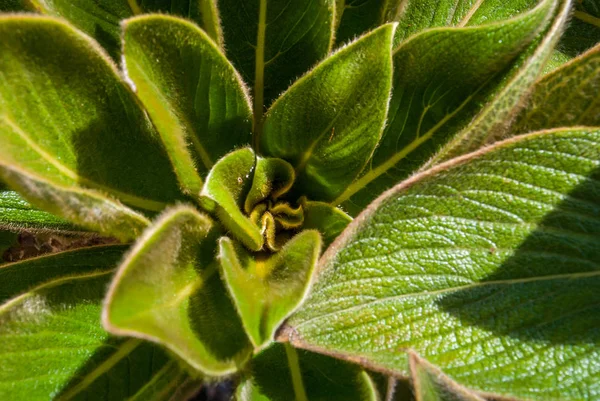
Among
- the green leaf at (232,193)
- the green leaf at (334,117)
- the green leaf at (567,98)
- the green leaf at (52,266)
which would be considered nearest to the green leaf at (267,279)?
the green leaf at (232,193)

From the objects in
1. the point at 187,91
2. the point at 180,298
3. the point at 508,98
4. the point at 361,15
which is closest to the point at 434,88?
the point at 508,98

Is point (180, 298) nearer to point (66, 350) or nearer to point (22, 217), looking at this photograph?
point (66, 350)

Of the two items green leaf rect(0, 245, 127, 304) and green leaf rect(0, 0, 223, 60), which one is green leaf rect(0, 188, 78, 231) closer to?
green leaf rect(0, 245, 127, 304)

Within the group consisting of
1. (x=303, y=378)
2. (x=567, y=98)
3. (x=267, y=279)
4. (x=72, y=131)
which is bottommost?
(x=303, y=378)

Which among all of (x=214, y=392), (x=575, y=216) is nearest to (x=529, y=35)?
(x=575, y=216)

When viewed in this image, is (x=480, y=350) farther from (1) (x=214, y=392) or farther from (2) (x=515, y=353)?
(1) (x=214, y=392)

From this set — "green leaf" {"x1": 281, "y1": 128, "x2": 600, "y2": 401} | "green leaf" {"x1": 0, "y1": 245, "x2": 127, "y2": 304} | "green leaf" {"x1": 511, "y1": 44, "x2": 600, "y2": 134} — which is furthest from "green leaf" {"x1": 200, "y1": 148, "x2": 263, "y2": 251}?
"green leaf" {"x1": 511, "y1": 44, "x2": 600, "y2": 134}
